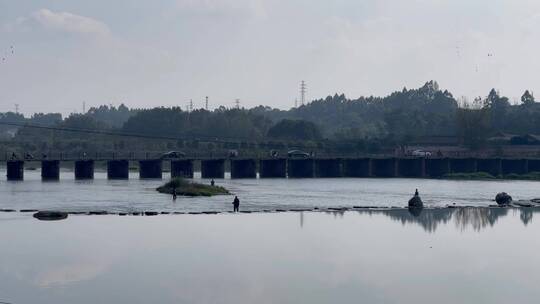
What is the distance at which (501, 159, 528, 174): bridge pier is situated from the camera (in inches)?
6693

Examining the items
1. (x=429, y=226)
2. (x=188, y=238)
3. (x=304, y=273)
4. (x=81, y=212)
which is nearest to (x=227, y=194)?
(x=81, y=212)

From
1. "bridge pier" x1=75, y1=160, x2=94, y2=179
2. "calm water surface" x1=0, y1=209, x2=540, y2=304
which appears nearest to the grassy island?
"calm water surface" x1=0, y1=209, x2=540, y2=304

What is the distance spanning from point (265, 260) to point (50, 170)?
9727 centimetres

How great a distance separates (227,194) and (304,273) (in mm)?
60000

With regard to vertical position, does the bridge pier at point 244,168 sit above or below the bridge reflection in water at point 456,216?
above

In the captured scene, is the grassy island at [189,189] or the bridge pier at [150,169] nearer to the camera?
the grassy island at [189,189]

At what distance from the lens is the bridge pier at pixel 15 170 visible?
137 m

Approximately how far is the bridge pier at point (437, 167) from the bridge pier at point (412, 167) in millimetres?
1318

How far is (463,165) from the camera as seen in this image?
574ft

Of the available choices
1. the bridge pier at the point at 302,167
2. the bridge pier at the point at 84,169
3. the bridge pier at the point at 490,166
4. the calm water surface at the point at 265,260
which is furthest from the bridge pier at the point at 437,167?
the calm water surface at the point at 265,260

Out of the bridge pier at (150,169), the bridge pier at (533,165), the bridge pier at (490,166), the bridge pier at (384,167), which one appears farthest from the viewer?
the bridge pier at (384,167)

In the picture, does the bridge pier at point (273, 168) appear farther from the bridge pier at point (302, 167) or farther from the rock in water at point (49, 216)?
the rock in water at point (49, 216)

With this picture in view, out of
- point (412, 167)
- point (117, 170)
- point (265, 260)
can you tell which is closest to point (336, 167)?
point (412, 167)

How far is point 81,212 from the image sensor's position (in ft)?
257
